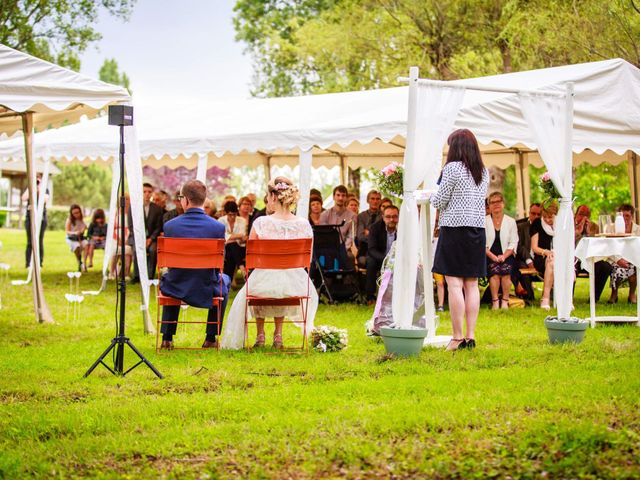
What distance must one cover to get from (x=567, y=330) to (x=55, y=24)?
20.0 m

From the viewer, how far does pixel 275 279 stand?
8.34 meters

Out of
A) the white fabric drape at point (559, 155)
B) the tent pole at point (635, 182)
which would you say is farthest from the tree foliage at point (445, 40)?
the white fabric drape at point (559, 155)

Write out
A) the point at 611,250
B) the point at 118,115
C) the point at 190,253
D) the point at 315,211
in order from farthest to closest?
1. the point at 315,211
2. the point at 611,250
3. the point at 190,253
4. the point at 118,115

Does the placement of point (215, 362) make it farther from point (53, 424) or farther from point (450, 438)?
point (450, 438)

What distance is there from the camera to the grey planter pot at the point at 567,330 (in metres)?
8.27

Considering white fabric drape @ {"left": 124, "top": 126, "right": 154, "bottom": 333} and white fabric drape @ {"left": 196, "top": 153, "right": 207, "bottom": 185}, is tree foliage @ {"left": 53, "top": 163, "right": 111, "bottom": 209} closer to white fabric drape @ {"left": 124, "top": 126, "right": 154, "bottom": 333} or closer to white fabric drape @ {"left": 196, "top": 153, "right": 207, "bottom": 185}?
white fabric drape @ {"left": 196, "top": 153, "right": 207, "bottom": 185}

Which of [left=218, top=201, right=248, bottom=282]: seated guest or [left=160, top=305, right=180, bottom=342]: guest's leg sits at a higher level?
[left=218, top=201, right=248, bottom=282]: seated guest

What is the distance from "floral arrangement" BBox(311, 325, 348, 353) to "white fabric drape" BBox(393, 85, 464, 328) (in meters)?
0.66

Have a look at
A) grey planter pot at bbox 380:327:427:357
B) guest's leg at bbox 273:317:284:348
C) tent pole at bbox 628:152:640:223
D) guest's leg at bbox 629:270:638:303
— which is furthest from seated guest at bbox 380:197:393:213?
grey planter pot at bbox 380:327:427:357

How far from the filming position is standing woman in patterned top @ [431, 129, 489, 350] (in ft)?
26.3

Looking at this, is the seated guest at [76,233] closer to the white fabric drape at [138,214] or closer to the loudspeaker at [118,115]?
the white fabric drape at [138,214]

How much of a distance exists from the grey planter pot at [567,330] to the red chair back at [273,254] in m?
2.20

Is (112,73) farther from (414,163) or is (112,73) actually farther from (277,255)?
(414,163)

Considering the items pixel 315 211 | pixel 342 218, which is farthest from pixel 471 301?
pixel 315 211
